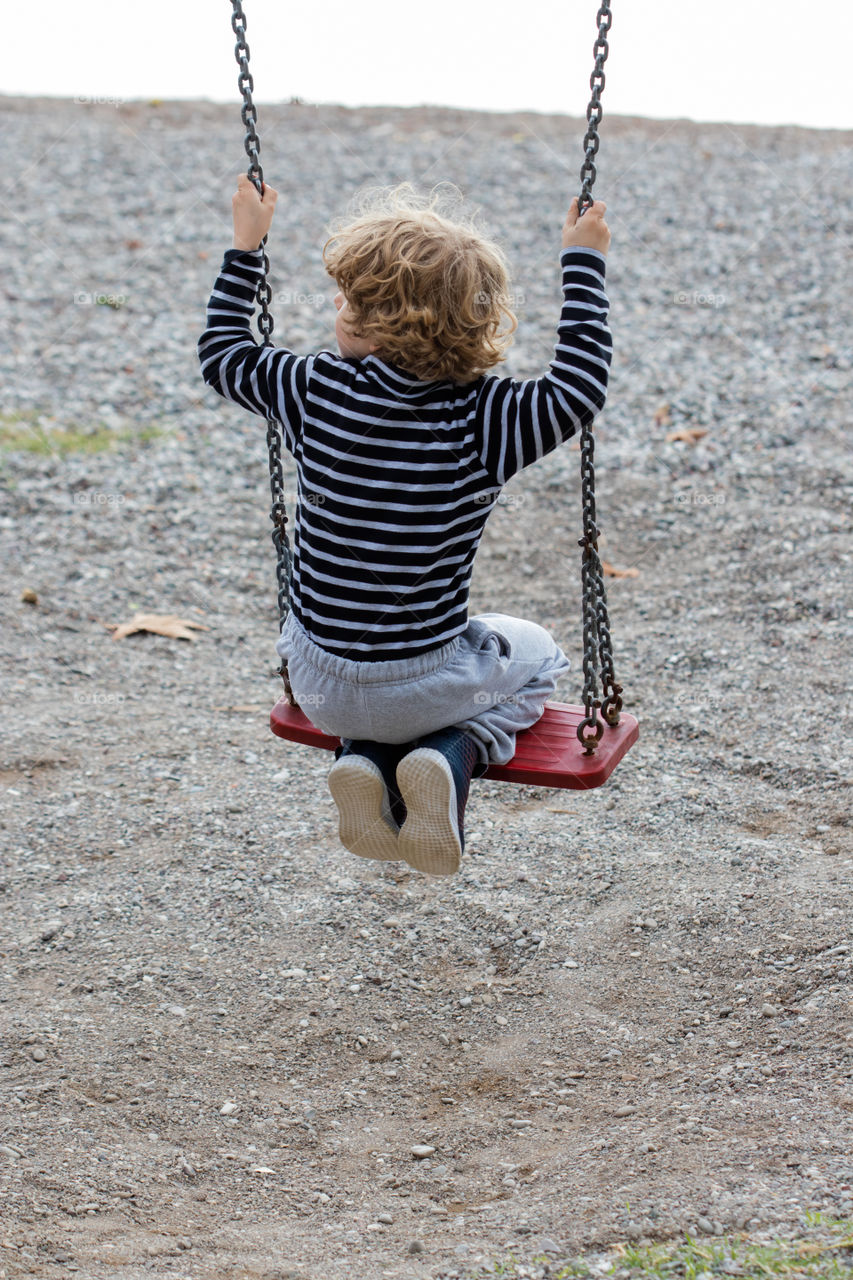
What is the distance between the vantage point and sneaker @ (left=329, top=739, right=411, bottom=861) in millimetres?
2678

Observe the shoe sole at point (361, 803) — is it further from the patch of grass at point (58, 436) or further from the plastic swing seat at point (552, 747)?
the patch of grass at point (58, 436)

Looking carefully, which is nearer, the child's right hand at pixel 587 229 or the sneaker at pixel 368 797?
the child's right hand at pixel 587 229

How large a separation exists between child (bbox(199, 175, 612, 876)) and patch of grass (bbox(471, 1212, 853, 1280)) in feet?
2.81

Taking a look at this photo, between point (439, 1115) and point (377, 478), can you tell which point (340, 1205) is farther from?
point (377, 478)

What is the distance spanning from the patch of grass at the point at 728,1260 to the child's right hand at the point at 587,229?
6.37 ft

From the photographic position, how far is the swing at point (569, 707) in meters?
2.83

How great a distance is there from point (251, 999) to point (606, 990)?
3.26ft

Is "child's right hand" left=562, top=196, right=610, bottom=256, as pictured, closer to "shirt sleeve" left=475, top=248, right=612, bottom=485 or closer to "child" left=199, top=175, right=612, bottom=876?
"child" left=199, top=175, right=612, bottom=876

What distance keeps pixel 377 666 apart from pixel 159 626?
136 inches

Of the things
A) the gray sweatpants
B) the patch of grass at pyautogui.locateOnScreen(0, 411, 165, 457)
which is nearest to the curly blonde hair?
the gray sweatpants

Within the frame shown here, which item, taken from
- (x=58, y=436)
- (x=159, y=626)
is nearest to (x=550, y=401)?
(x=159, y=626)

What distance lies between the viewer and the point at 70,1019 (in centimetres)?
333

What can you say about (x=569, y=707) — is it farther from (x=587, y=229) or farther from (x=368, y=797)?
(x=587, y=229)

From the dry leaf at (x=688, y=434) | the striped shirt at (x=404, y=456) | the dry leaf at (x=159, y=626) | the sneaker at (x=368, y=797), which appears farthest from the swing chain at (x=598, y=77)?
the dry leaf at (x=688, y=434)
